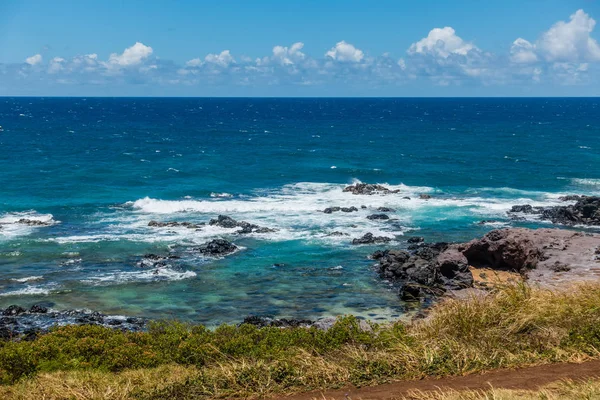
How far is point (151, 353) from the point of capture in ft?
→ 52.1

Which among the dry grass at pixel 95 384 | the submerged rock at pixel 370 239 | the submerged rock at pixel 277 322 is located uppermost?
the dry grass at pixel 95 384

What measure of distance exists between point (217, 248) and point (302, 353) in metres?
24.9

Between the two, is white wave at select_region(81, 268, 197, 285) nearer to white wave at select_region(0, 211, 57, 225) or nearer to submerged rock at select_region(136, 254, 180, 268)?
submerged rock at select_region(136, 254, 180, 268)

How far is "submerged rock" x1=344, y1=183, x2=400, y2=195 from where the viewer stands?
5897 cm

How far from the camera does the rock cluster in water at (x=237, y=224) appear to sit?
144 feet

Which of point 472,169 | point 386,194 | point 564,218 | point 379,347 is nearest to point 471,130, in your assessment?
point 472,169

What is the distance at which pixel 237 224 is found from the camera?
45531 mm

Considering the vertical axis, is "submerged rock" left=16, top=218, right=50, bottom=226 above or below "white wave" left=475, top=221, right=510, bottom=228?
above

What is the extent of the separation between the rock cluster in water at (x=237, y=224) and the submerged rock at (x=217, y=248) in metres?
4.56

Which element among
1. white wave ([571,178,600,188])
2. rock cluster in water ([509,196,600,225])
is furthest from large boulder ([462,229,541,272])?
white wave ([571,178,600,188])

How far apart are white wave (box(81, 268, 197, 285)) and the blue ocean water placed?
0.11 meters

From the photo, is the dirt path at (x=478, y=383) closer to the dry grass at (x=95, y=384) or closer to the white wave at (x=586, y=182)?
the dry grass at (x=95, y=384)

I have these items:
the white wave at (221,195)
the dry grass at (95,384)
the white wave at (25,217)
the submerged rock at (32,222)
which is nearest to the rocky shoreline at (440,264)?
the dry grass at (95,384)

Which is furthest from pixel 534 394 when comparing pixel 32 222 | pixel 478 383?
pixel 32 222
